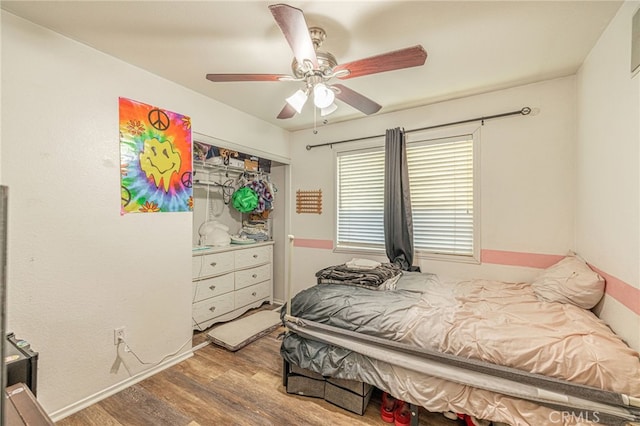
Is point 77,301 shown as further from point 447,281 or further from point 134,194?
point 447,281

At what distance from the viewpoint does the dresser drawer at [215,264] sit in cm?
292

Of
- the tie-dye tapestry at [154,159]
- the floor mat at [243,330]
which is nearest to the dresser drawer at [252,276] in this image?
the floor mat at [243,330]

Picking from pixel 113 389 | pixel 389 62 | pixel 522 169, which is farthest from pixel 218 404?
pixel 522 169

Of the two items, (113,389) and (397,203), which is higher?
(397,203)

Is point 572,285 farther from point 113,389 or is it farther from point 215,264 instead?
point 113,389

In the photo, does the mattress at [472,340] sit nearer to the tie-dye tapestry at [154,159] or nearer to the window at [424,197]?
the window at [424,197]

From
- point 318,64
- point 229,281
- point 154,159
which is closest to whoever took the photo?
point 318,64

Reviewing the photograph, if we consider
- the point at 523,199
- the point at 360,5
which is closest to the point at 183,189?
the point at 360,5

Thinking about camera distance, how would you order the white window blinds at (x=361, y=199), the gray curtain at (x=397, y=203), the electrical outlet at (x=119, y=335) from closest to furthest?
the electrical outlet at (x=119, y=335) → the gray curtain at (x=397, y=203) → the white window blinds at (x=361, y=199)

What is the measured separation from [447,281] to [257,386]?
185 cm

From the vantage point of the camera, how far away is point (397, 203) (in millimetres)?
2854

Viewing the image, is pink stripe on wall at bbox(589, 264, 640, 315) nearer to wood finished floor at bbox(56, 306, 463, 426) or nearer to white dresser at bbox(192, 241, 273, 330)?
wood finished floor at bbox(56, 306, 463, 426)

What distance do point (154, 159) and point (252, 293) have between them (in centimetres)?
207

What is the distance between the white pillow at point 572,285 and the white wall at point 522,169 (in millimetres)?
359
